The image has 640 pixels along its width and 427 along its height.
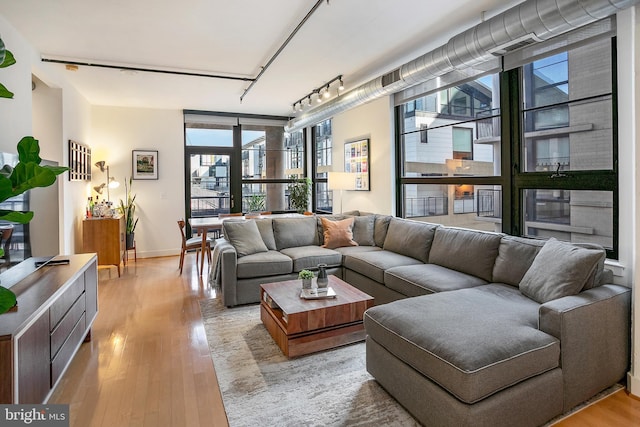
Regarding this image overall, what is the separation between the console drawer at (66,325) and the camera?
89.3 inches

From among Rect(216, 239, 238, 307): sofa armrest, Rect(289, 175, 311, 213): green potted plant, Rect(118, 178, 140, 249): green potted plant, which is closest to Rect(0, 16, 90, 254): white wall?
Rect(118, 178, 140, 249): green potted plant

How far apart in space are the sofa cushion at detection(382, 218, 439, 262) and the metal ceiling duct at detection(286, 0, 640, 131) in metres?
1.64

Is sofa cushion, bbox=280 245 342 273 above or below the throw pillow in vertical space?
below

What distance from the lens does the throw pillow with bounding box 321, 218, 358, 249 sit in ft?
15.8

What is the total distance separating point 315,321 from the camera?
9.27ft

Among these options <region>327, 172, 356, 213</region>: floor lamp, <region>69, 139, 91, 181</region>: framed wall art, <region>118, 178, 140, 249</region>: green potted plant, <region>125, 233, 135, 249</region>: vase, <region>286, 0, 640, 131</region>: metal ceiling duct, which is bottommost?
<region>125, 233, 135, 249</region>: vase

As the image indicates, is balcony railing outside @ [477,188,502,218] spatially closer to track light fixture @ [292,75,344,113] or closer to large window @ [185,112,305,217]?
track light fixture @ [292,75,344,113]

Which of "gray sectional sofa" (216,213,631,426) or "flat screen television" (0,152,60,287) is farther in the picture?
"flat screen television" (0,152,60,287)

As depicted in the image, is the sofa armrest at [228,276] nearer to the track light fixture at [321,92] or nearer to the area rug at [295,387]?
the area rug at [295,387]

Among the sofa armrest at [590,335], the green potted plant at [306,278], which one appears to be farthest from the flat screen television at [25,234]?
the sofa armrest at [590,335]

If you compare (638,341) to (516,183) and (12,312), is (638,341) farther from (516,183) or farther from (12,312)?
(12,312)

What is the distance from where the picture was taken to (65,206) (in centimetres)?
489

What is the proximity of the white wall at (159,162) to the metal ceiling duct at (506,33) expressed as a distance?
14.9 feet

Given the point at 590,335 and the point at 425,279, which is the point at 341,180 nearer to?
the point at 425,279
